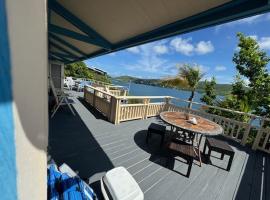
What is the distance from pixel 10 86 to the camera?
0.47 meters

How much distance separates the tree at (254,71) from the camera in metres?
6.07

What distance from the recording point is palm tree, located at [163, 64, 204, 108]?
25.0 ft

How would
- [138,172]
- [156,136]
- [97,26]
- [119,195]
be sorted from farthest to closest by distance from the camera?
[156,136]
[97,26]
[138,172]
[119,195]

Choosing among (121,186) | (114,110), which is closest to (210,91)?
(114,110)

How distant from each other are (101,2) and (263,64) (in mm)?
7512

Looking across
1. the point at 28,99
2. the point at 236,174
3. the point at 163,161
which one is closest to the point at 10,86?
the point at 28,99

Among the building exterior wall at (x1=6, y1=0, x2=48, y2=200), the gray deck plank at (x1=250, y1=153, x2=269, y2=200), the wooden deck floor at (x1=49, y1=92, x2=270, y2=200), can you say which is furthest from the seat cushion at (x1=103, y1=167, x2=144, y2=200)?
the gray deck plank at (x1=250, y1=153, x2=269, y2=200)

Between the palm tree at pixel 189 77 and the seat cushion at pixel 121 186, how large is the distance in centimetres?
633

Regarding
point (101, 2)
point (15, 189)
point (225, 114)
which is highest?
point (101, 2)

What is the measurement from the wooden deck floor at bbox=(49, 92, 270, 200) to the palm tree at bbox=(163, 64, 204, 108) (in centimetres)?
403

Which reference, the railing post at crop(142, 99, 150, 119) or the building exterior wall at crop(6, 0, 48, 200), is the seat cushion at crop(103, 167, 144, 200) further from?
the railing post at crop(142, 99, 150, 119)

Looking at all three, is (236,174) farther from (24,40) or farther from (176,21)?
(24,40)

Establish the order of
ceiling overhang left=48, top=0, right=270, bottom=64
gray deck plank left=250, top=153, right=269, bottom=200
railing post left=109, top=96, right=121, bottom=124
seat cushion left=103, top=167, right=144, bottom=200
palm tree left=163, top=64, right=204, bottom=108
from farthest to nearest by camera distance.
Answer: palm tree left=163, top=64, right=204, bottom=108, railing post left=109, top=96, right=121, bottom=124, gray deck plank left=250, top=153, right=269, bottom=200, seat cushion left=103, top=167, right=144, bottom=200, ceiling overhang left=48, top=0, right=270, bottom=64

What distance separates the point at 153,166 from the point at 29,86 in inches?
112
